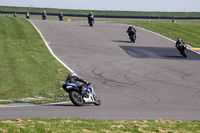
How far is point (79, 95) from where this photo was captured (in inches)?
573

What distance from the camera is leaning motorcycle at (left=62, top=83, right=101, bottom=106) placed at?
14.3m

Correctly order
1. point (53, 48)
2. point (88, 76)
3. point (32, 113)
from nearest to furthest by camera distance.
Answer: point (32, 113) < point (88, 76) < point (53, 48)

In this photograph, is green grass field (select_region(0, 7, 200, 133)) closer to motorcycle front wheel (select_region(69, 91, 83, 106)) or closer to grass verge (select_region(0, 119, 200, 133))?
grass verge (select_region(0, 119, 200, 133))

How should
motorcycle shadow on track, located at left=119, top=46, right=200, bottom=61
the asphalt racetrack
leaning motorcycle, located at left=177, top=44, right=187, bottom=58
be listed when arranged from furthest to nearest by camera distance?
leaning motorcycle, located at left=177, top=44, right=187, bottom=58 → motorcycle shadow on track, located at left=119, top=46, right=200, bottom=61 → the asphalt racetrack

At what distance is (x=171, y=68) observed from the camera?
2581 cm

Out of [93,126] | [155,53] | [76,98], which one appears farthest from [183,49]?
[93,126]

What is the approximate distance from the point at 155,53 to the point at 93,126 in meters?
22.5

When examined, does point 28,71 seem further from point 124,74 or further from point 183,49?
point 183,49

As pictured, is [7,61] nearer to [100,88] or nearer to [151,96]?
[100,88]

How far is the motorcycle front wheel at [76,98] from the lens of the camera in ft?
46.9

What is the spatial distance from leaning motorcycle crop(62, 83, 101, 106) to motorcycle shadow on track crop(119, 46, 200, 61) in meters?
14.9

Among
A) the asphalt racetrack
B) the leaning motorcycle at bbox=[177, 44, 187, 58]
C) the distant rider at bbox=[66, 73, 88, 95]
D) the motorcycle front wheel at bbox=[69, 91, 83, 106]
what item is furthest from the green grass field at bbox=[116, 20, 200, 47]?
the motorcycle front wheel at bbox=[69, 91, 83, 106]

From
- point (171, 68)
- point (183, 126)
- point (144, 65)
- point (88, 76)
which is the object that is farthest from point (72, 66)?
point (183, 126)

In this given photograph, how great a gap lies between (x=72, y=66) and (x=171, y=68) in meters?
6.35
